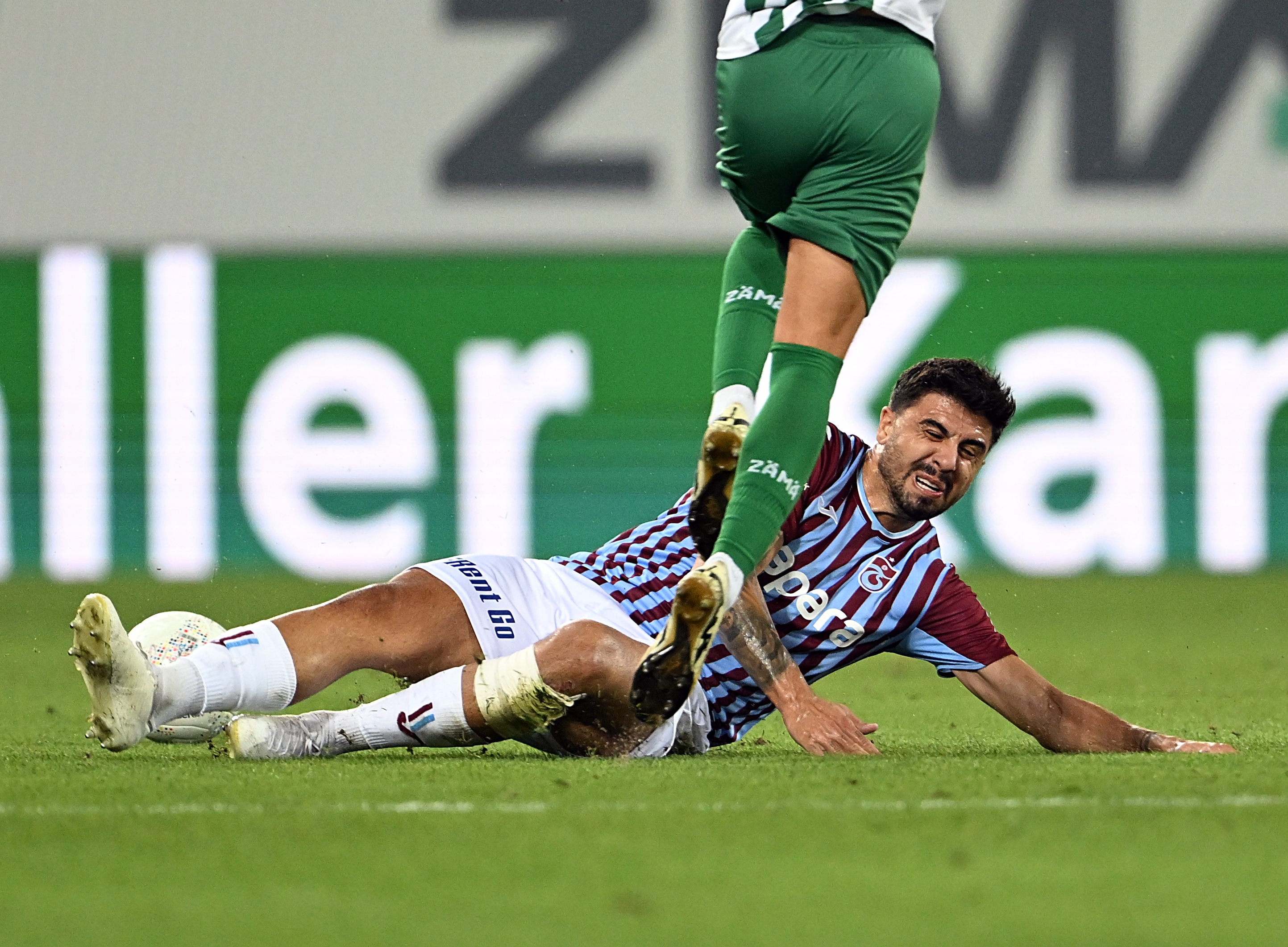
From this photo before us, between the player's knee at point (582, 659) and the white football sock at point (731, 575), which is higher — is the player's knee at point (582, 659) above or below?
below

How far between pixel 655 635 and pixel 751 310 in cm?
64

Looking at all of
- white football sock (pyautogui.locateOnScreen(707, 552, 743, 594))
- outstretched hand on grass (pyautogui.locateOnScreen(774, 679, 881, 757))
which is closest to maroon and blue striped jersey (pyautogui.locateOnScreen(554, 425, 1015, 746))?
outstretched hand on grass (pyautogui.locateOnScreen(774, 679, 881, 757))

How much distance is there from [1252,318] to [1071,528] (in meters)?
1.23

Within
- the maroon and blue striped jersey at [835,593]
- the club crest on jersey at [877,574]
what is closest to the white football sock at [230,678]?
the maroon and blue striped jersey at [835,593]

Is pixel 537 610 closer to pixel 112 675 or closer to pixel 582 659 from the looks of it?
pixel 582 659

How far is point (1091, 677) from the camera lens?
516cm

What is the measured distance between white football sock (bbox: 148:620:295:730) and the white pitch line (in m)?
0.45

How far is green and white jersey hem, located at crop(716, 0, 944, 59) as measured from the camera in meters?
2.85

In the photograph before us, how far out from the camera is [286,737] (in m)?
3.16

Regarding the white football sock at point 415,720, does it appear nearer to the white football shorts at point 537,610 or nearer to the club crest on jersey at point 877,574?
the white football shorts at point 537,610

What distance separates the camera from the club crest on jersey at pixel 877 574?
A: 11.1 ft

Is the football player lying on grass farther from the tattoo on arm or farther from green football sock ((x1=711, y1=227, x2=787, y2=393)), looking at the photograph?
green football sock ((x1=711, y1=227, x2=787, y2=393))

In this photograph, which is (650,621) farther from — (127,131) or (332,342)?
(127,131)

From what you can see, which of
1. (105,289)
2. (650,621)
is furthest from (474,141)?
(650,621)
